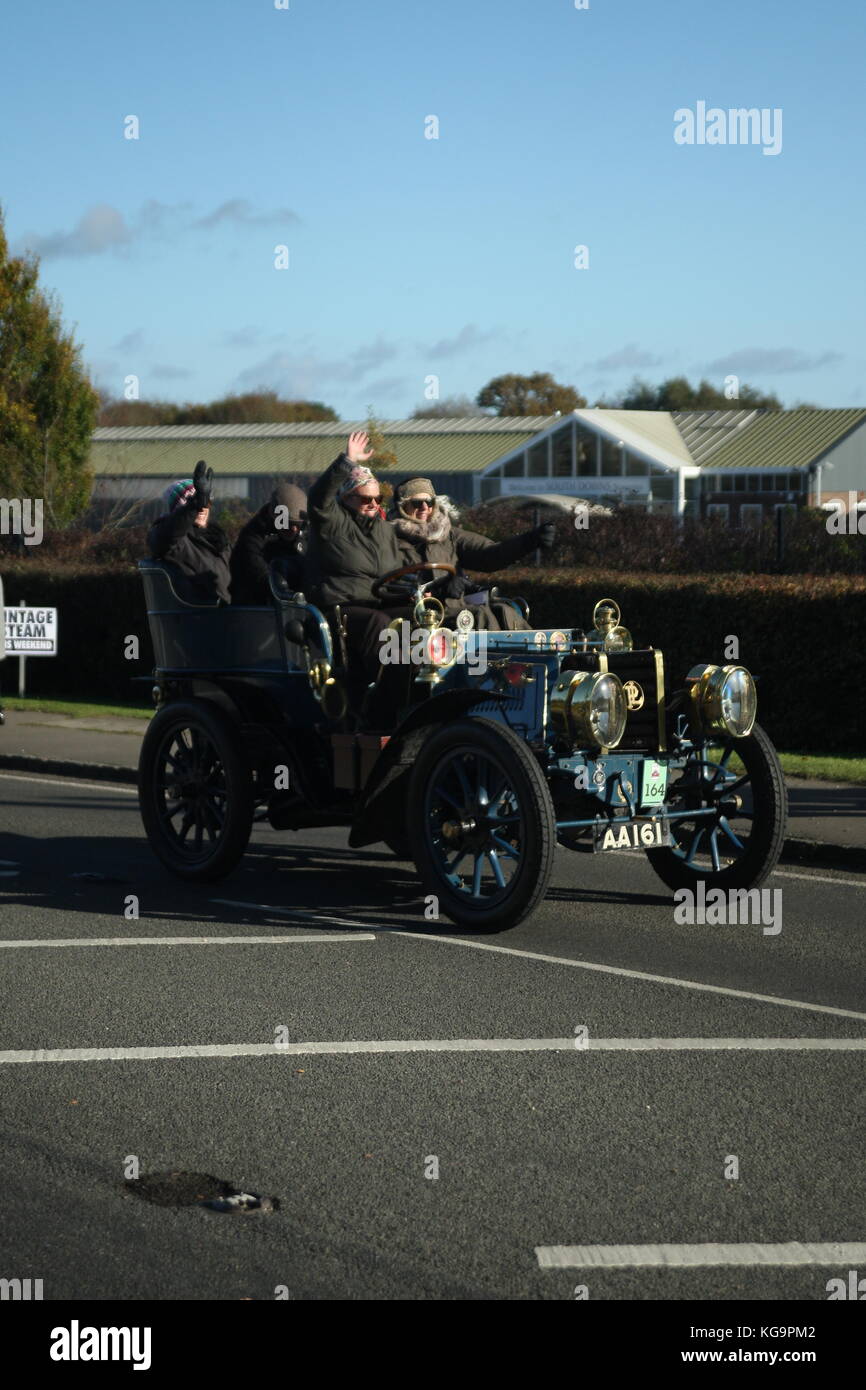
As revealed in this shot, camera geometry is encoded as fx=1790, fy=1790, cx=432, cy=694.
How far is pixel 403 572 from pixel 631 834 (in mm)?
1771

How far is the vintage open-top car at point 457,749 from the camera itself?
843 centimetres

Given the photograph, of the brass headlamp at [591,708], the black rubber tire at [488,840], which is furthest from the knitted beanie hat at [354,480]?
the brass headlamp at [591,708]

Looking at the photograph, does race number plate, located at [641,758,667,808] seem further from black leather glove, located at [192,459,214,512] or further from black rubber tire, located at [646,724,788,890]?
black leather glove, located at [192,459,214,512]

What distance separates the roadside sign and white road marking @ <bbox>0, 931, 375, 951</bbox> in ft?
45.9

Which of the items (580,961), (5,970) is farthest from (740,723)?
(5,970)

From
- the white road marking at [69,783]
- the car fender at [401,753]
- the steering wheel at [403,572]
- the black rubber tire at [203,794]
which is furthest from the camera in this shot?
the white road marking at [69,783]

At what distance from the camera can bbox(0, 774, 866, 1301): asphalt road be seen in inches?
179

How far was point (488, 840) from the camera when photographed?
27.7 ft

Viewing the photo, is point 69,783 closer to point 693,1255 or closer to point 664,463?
point 693,1255

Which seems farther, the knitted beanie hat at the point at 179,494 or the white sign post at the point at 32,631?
the white sign post at the point at 32,631

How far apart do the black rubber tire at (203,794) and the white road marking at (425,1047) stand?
3.17 m

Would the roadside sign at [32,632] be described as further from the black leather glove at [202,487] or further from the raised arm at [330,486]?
the raised arm at [330,486]

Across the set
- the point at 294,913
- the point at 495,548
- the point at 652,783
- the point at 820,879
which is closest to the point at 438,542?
the point at 495,548
